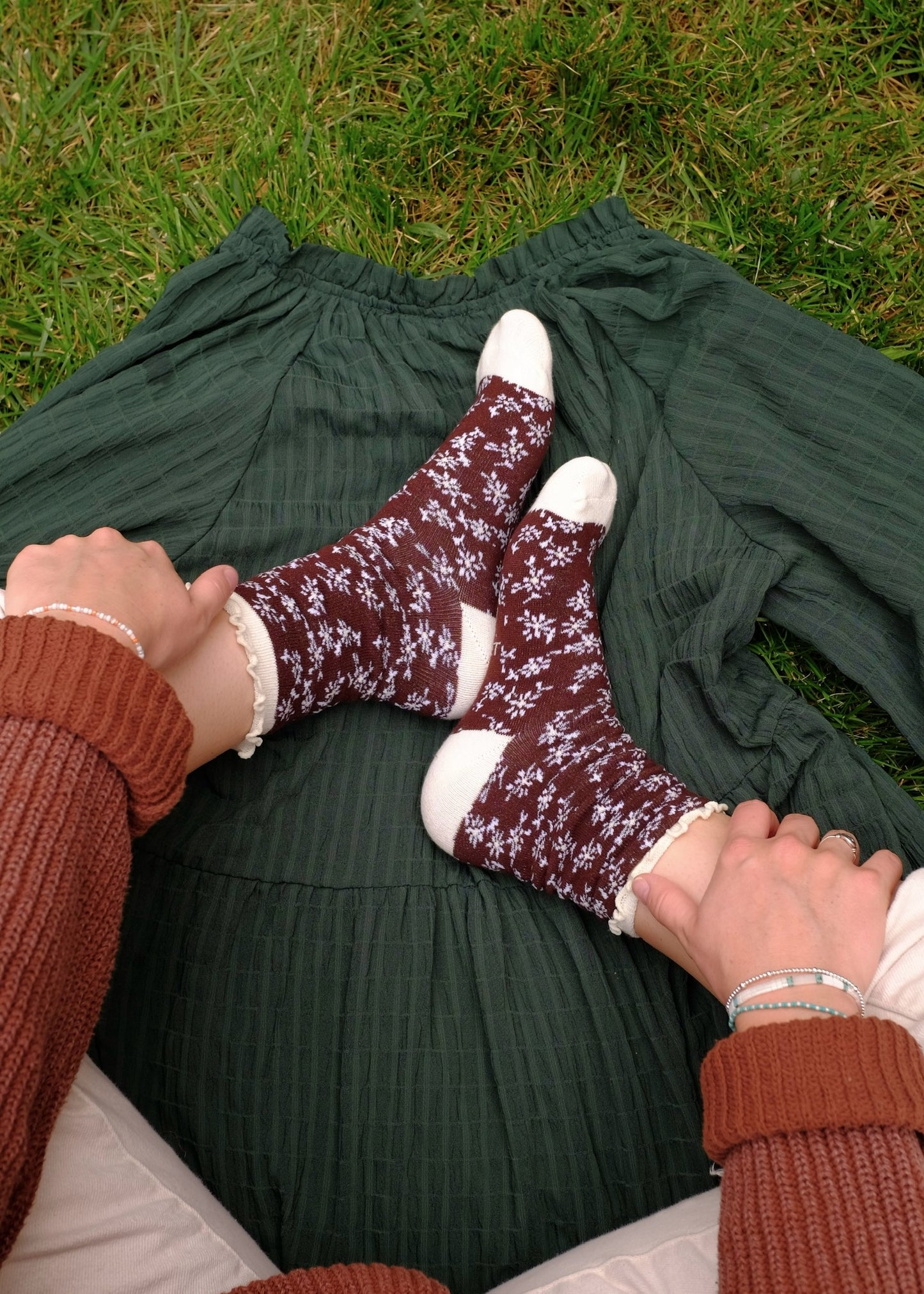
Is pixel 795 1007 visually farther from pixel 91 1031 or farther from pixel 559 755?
pixel 91 1031

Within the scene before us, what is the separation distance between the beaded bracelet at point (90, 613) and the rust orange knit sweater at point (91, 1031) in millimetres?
47

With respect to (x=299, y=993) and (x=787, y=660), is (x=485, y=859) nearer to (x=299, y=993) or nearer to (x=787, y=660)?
(x=299, y=993)

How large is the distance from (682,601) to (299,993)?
1.86 ft

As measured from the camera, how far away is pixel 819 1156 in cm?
63

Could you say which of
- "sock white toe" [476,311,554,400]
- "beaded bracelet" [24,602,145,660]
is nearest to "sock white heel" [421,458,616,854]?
"sock white toe" [476,311,554,400]

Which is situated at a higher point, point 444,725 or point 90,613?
point 90,613

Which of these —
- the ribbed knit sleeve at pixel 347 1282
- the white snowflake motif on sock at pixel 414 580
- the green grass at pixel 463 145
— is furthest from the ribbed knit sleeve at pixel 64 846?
the green grass at pixel 463 145

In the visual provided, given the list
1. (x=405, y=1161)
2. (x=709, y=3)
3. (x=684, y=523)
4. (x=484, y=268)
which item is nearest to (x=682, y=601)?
(x=684, y=523)

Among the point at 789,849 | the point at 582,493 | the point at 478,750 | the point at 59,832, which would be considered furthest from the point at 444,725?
the point at 59,832

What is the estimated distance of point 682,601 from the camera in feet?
3.51

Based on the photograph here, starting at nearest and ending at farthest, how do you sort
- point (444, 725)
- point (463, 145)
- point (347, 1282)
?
point (347, 1282) < point (444, 725) < point (463, 145)

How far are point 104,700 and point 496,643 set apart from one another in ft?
1.63

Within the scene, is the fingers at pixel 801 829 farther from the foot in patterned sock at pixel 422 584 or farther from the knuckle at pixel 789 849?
the foot in patterned sock at pixel 422 584

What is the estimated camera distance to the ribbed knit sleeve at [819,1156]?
1.96 feet
